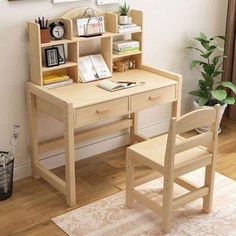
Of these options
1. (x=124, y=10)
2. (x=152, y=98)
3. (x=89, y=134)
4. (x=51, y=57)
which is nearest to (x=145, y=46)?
(x=124, y=10)

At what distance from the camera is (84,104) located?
2.88 m

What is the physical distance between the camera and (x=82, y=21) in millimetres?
3203

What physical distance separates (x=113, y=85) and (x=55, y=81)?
38 cm

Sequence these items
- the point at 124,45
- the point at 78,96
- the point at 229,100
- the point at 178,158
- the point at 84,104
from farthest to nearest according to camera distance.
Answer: the point at 229,100 < the point at 124,45 < the point at 78,96 < the point at 84,104 < the point at 178,158

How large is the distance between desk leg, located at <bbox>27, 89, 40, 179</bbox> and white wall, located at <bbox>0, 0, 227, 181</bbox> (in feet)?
0.20

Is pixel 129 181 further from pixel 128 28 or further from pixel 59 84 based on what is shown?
pixel 128 28

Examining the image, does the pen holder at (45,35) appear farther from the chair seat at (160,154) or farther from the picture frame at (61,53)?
the chair seat at (160,154)

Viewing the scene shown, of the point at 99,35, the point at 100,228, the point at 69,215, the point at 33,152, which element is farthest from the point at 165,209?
the point at 99,35

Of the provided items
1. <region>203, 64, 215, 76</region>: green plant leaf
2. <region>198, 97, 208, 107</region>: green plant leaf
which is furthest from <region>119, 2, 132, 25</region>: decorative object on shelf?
<region>198, 97, 208, 107</region>: green plant leaf

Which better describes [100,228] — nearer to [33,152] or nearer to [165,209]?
[165,209]

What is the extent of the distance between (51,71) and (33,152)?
566 millimetres

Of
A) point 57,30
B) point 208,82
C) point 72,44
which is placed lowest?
point 208,82

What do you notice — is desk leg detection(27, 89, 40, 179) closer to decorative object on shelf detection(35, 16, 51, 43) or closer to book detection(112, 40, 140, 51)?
decorative object on shelf detection(35, 16, 51, 43)

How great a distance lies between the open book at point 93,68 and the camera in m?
3.29
